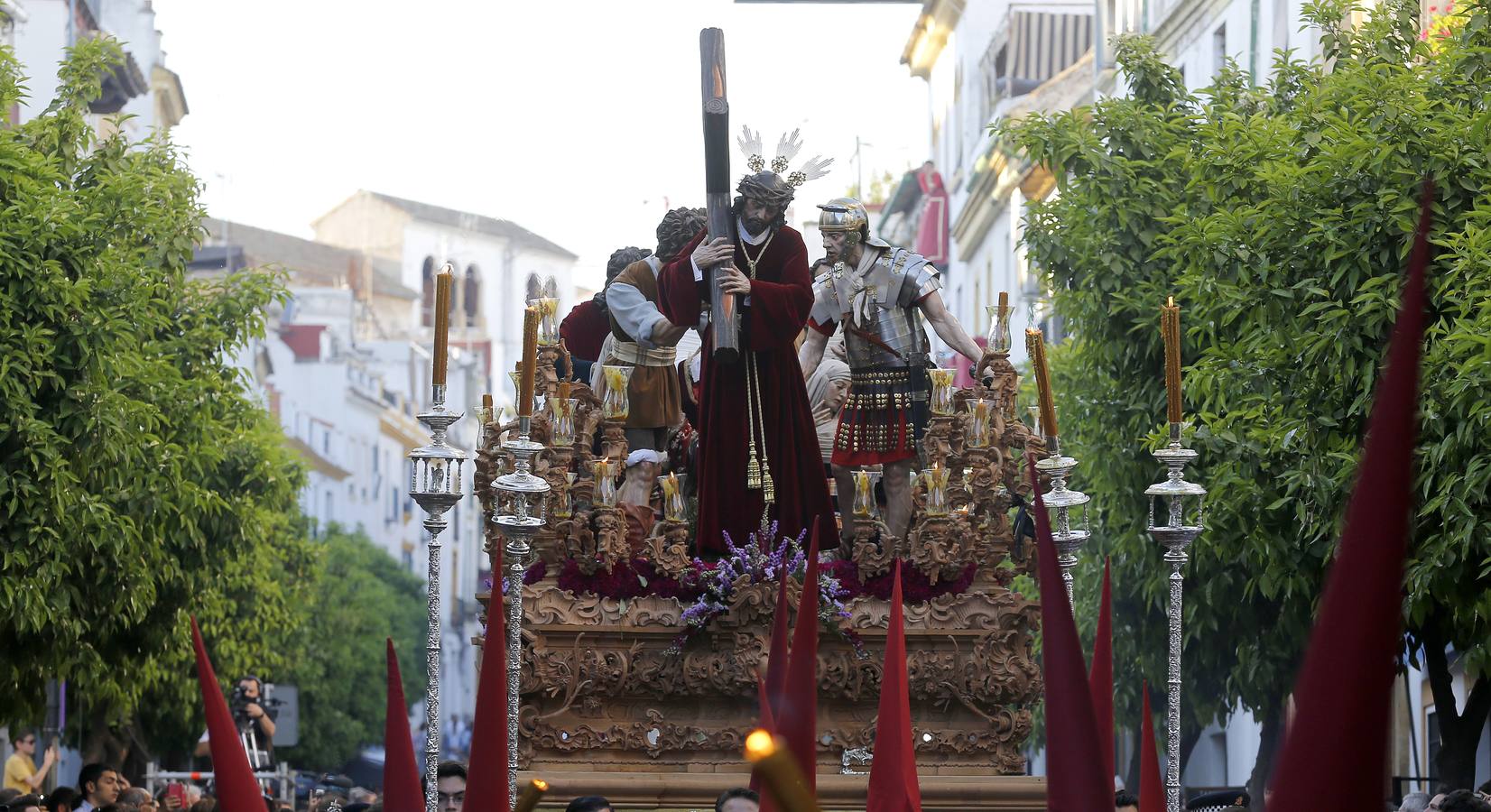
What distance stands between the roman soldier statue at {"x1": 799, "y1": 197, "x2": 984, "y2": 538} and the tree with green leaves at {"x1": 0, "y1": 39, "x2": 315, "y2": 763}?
975 cm

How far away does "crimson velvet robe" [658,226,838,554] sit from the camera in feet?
36.6

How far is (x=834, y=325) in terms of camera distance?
11.6 meters

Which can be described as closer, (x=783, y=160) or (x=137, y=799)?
(x=783, y=160)

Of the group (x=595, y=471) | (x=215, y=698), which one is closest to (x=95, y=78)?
(x=595, y=471)

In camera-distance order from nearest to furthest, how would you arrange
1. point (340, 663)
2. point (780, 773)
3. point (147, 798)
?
point (780, 773), point (147, 798), point (340, 663)

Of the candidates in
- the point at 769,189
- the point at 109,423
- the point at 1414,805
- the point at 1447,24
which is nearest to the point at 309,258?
the point at 109,423

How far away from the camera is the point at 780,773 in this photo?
65.9 inches

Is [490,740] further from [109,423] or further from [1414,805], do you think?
[109,423]

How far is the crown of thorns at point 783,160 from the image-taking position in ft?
36.2

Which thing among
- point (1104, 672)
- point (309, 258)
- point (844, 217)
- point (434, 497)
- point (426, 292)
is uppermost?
point (426, 292)

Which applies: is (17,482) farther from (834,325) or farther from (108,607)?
(834,325)

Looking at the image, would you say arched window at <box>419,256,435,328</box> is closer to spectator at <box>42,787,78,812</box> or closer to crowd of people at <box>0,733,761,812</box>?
crowd of people at <box>0,733,761,812</box>

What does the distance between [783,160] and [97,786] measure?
5.68 m

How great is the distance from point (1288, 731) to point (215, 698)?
1021 mm
